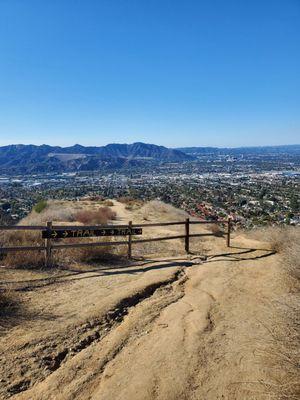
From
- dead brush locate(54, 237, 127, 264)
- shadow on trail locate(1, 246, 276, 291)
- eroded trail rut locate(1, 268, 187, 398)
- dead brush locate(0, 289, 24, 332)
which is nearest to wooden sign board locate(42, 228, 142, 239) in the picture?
dead brush locate(54, 237, 127, 264)

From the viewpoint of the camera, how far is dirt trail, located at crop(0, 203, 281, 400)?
552 cm

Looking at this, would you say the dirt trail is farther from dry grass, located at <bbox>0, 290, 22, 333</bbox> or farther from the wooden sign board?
the wooden sign board

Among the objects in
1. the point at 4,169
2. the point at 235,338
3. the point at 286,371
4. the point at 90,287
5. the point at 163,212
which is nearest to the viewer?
the point at 286,371

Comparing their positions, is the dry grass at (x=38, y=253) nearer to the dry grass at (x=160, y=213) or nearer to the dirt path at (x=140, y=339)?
the dirt path at (x=140, y=339)

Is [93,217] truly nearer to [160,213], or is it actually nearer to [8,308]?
[160,213]

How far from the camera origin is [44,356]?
20.3 ft

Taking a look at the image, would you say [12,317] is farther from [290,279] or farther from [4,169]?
[4,169]

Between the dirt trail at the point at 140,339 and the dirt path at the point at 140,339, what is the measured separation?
0.01 m

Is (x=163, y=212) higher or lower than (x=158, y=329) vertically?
lower

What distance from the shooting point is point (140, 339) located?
22.8 ft

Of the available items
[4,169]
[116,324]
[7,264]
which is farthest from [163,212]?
[4,169]

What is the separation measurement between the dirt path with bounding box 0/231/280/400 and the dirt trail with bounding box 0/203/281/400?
1 cm

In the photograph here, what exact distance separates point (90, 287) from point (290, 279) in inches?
196

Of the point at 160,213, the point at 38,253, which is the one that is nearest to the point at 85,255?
the point at 38,253
